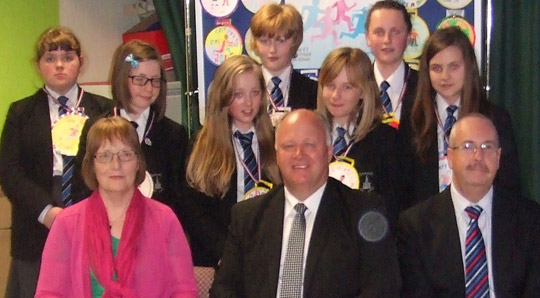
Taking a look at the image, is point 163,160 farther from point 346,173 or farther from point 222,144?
point 346,173

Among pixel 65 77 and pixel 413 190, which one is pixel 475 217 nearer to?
pixel 413 190

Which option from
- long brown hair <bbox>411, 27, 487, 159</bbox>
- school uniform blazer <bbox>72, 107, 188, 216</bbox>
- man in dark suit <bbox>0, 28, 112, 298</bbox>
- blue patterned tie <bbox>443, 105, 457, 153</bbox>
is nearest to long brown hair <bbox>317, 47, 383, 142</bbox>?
long brown hair <bbox>411, 27, 487, 159</bbox>

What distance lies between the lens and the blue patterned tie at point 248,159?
344 cm

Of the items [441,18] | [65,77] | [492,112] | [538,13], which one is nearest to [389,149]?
[492,112]

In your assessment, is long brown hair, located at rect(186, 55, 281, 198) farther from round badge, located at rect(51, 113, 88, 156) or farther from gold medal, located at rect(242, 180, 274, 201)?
round badge, located at rect(51, 113, 88, 156)

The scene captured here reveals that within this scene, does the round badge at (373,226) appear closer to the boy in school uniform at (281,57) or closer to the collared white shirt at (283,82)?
the boy in school uniform at (281,57)

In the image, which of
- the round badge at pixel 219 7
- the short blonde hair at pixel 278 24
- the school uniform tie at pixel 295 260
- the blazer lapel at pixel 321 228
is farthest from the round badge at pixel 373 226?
the round badge at pixel 219 7

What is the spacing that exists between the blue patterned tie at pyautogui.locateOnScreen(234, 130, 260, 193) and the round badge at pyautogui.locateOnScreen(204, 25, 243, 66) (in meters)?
0.98

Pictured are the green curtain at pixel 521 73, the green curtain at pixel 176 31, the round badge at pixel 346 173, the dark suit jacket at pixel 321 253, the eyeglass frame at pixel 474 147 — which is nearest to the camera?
the dark suit jacket at pixel 321 253

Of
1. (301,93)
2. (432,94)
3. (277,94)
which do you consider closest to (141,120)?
(277,94)

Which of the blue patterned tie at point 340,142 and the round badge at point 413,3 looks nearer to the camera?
the blue patterned tie at point 340,142

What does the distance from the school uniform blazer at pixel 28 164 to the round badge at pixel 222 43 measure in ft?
2.56

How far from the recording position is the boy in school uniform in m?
3.72

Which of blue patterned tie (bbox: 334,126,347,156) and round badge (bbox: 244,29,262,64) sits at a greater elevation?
round badge (bbox: 244,29,262,64)
